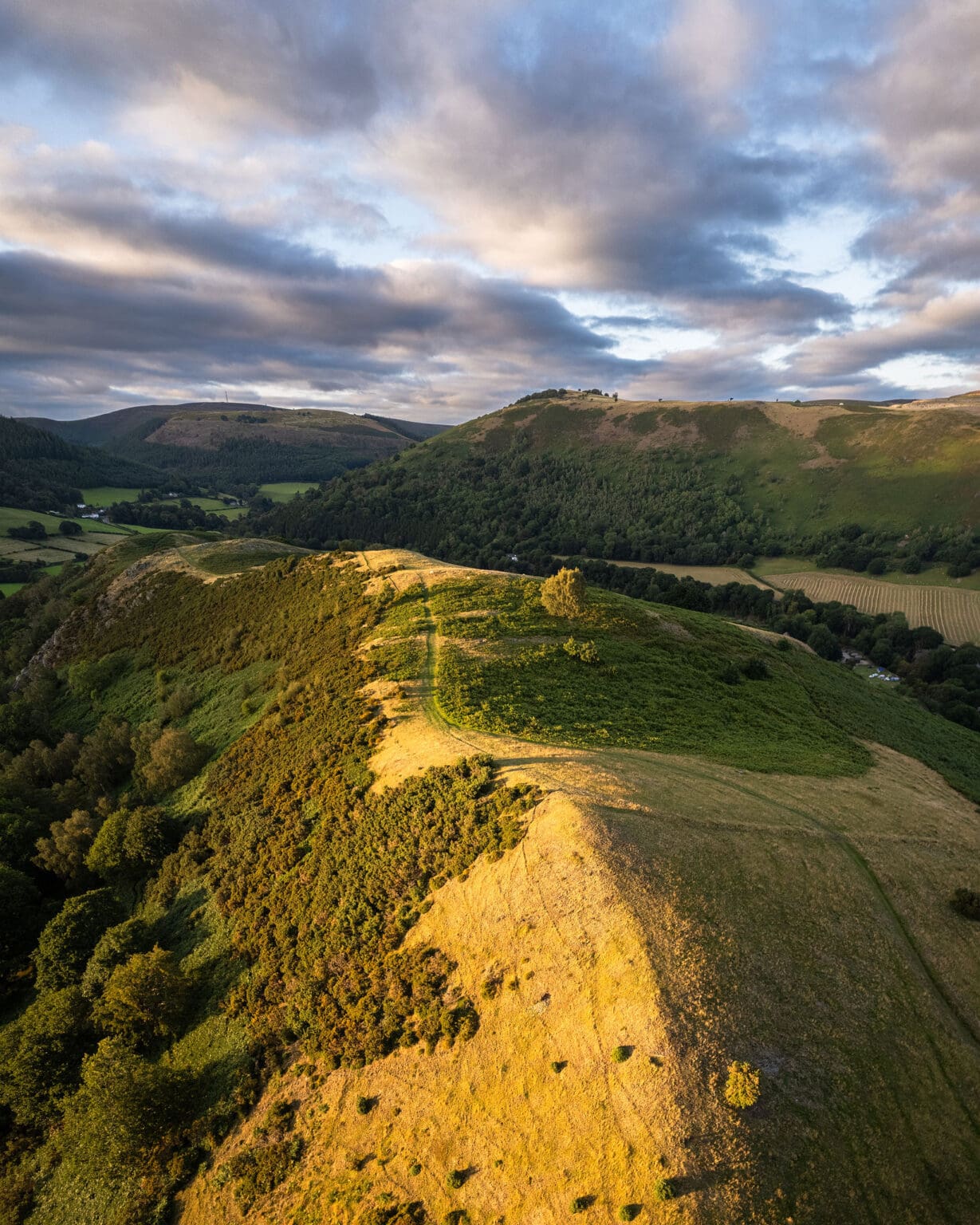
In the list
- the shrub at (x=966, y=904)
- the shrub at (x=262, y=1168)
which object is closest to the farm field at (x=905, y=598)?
the shrub at (x=966, y=904)

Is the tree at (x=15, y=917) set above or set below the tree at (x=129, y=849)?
below

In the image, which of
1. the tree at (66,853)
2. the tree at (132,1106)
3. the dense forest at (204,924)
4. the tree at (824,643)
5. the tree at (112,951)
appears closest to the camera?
the tree at (132,1106)

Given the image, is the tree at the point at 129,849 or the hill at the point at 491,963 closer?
the hill at the point at 491,963

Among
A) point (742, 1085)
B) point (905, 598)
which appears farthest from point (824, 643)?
point (742, 1085)

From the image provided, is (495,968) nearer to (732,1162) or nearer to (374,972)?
(374,972)

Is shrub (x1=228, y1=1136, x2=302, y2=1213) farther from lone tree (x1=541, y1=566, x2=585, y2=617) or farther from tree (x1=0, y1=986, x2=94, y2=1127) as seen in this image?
lone tree (x1=541, y1=566, x2=585, y2=617)

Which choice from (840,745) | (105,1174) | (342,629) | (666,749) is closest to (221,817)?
(105,1174)

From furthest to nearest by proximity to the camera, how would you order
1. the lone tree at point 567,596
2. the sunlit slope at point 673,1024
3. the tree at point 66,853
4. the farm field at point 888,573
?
the farm field at point 888,573, the lone tree at point 567,596, the tree at point 66,853, the sunlit slope at point 673,1024

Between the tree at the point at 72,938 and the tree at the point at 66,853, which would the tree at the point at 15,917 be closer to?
the tree at the point at 66,853
